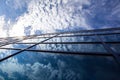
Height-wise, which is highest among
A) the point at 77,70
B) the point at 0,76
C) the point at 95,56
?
the point at 95,56

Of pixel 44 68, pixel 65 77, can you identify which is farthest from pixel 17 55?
pixel 65 77

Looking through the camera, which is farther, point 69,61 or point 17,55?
point 17,55

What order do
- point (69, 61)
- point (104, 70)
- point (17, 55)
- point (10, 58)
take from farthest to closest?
point (17, 55) → point (10, 58) → point (69, 61) → point (104, 70)

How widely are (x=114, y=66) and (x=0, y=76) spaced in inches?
112

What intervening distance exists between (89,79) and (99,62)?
621 millimetres

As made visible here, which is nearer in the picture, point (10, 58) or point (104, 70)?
point (104, 70)

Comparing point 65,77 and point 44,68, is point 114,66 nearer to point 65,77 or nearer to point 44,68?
point 65,77

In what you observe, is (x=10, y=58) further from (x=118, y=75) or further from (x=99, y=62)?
(x=118, y=75)

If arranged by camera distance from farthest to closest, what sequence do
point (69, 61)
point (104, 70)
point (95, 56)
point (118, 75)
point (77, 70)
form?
point (69, 61)
point (95, 56)
point (77, 70)
point (104, 70)
point (118, 75)

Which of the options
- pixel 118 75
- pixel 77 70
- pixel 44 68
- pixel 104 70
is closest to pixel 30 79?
pixel 44 68

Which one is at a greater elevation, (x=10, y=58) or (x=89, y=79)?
(x=10, y=58)

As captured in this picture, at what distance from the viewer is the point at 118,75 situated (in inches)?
87.7

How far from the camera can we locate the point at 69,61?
3.27 metres

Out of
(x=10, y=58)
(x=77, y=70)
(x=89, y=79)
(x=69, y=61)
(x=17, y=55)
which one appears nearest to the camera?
(x=89, y=79)
